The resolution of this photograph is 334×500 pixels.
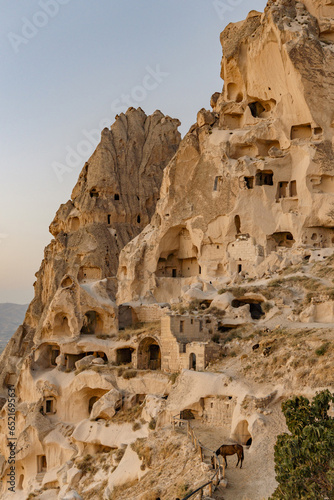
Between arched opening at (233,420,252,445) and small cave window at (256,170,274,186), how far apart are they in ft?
87.3

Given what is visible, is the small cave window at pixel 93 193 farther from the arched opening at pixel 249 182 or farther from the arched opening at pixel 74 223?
the arched opening at pixel 249 182

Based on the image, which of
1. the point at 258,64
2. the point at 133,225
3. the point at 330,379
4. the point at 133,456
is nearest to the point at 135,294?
the point at 133,225

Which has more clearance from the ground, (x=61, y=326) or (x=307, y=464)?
(x=61, y=326)

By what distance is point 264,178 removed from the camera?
45344mm

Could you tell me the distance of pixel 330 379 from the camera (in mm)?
20594

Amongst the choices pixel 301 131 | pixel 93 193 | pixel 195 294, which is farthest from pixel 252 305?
pixel 93 193

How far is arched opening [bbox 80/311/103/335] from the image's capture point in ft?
121

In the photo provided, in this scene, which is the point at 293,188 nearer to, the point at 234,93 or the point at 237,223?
the point at 237,223

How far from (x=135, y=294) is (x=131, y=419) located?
18.7 metres

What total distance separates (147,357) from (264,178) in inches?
755

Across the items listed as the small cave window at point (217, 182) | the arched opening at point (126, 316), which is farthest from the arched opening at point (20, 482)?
the small cave window at point (217, 182)

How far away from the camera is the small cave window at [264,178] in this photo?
44.8 metres

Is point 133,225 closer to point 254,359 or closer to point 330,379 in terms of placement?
point 254,359

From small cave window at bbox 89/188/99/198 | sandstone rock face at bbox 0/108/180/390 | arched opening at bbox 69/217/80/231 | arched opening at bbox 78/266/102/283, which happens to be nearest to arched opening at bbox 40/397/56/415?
sandstone rock face at bbox 0/108/180/390
